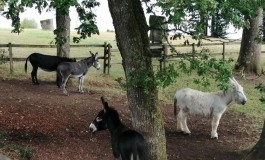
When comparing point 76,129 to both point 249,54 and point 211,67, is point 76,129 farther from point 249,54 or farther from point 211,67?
point 249,54

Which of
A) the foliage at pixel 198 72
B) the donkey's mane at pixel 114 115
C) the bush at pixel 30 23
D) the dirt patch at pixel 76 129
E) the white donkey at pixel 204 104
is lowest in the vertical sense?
the dirt patch at pixel 76 129

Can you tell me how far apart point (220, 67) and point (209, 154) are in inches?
171

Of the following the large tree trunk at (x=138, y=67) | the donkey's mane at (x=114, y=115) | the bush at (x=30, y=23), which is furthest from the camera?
the bush at (x=30, y=23)

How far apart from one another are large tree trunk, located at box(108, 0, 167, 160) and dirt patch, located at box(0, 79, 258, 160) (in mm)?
1598

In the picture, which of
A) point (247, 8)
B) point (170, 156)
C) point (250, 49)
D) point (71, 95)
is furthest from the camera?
point (250, 49)

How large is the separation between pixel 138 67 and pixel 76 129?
150 inches

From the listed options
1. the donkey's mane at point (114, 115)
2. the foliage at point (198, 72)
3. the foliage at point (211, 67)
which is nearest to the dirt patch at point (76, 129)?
the donkey's mane at point (114, 115)

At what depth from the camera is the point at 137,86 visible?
7625mm

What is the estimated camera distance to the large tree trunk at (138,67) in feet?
24.5

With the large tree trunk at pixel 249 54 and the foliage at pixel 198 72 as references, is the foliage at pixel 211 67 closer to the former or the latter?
the foliage at pixel 198 72

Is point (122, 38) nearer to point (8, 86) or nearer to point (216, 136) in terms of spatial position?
point (216, 136)

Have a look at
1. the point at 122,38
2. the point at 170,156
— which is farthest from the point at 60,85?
the point at 122,38

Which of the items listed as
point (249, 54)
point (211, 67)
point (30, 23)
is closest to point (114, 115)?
point (211, 67)

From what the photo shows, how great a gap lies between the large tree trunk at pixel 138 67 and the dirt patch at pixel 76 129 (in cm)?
160
